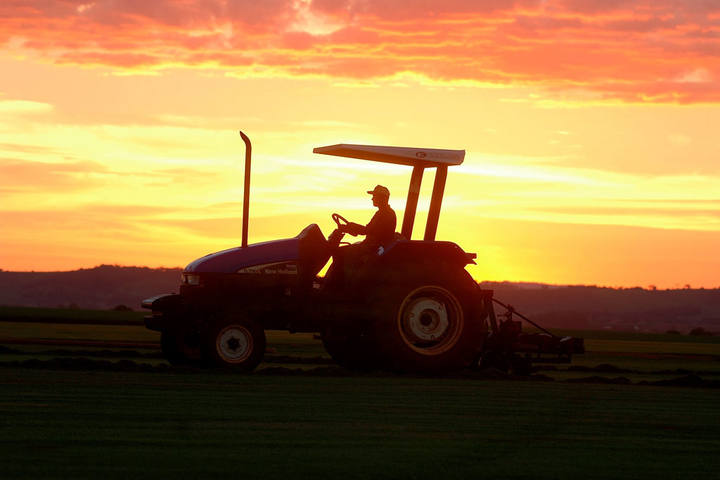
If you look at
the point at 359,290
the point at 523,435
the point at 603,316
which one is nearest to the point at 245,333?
the point at 359,290

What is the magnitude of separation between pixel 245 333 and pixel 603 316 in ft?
370

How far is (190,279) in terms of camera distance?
14797 mm

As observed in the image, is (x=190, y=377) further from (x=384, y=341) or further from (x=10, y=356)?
(x=10, y=356)

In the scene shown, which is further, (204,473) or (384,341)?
(384,341)

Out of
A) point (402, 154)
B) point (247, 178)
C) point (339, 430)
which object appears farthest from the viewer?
point (402, 154)

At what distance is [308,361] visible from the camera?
57.7 feet

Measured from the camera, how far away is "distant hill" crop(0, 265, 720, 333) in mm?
124062

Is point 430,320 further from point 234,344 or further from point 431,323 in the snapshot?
point 234,344

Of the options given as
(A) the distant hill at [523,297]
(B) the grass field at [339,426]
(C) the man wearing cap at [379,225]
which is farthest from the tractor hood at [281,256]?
(A) the distant hill at [523,297]

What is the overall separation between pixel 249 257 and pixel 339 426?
21.0 feet

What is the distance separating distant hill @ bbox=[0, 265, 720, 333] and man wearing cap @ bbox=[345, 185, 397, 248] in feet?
336

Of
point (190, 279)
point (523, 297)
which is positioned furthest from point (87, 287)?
point (190, 279)

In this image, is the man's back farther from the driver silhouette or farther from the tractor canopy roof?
the tractor canopy roof

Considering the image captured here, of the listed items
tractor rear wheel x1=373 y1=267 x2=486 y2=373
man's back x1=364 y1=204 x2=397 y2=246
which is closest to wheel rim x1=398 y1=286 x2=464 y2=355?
tractor rear wheel x1=373 y1=267 x2=486 y2=373
